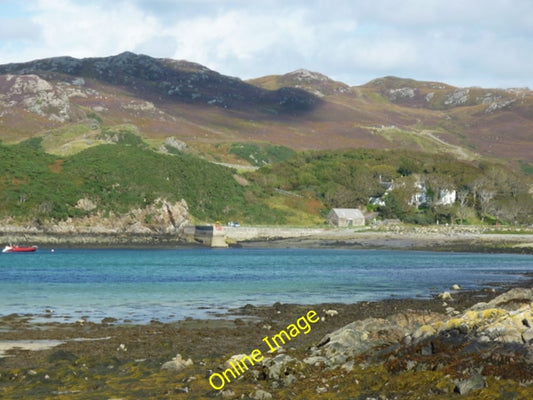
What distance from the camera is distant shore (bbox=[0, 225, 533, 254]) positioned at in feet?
304

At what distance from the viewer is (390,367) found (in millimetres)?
16094

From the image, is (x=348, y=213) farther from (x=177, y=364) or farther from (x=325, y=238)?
(x=177, y=364)

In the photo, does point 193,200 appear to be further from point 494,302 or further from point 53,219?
point 494,302

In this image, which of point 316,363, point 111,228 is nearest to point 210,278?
point 316,363

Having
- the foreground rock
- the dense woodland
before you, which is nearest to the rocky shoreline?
the foreground rock

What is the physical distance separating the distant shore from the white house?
21.7 feet

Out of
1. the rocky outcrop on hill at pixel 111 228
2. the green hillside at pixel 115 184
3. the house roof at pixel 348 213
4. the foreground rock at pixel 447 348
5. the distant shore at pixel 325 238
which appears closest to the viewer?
the foreground rock at pixel 447 348

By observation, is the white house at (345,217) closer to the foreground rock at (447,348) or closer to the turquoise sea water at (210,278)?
the turquoise sea water at (210,278)

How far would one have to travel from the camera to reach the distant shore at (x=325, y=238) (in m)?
92.7

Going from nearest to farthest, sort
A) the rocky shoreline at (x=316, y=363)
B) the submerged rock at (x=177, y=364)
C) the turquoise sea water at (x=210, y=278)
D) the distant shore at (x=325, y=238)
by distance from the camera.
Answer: the rocky shoreline at (x=316, y=363)
the submerged rock at (x=177, y=364)
the turquoise sea water at (x=210, y=278)
the distant shore at (x=325, y=238)

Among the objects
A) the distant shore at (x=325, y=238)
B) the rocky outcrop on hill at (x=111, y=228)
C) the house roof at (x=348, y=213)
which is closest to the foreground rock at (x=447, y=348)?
the distant shore at (x=325, y=238)

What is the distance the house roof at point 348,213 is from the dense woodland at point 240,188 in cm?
496

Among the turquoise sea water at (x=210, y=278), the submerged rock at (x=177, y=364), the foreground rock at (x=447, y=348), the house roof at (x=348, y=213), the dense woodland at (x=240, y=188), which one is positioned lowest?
the turquoise sea water at (x=210, y=278)

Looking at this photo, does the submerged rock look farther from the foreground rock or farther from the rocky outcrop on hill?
the rocky outcrop on hill
